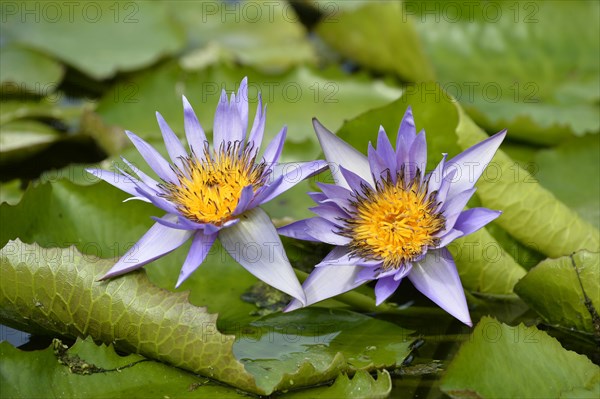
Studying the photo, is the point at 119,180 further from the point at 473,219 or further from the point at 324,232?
the point at 473,219

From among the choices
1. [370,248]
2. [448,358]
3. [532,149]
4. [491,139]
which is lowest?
[448,358]

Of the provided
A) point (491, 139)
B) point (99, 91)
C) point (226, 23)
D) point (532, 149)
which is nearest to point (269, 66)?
point (226, 23)

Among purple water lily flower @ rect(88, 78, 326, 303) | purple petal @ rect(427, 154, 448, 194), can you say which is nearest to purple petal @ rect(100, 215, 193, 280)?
purple water lily flower @ rect(88, 78, 326, 303)

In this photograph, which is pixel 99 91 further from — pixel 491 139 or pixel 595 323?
pixel 595 323

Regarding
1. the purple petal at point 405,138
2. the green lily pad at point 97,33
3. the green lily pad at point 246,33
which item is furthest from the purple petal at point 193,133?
the green lily pad at point 246,33

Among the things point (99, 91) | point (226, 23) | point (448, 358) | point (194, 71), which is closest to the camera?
point (448, 358)

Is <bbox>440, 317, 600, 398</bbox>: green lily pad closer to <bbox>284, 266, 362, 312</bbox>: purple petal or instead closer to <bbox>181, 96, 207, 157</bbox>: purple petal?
<bbox>284, 266, 362, 312</bbox>: purple petal

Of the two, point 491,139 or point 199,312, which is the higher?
point 491,139
